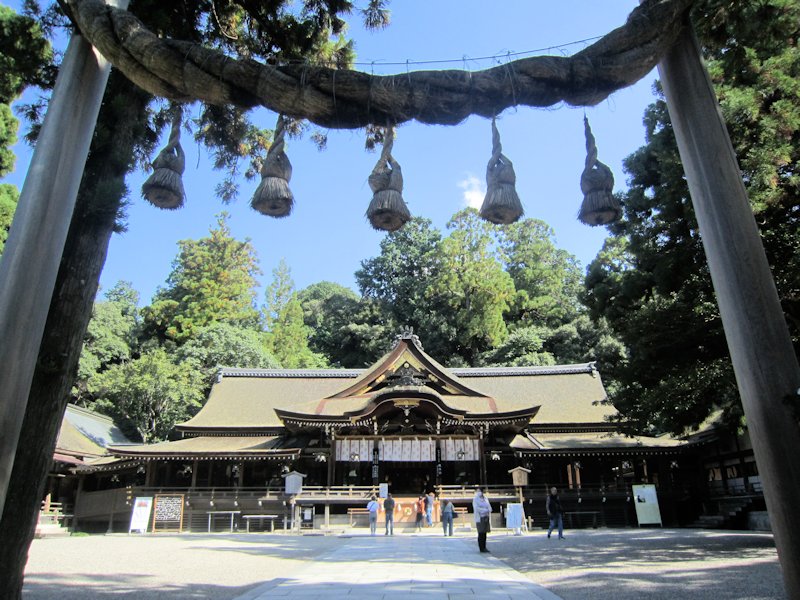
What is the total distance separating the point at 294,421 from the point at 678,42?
1606 centimetres

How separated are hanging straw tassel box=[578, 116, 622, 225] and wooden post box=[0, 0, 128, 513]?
3045mm

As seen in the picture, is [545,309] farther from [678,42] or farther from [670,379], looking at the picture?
[678,42]

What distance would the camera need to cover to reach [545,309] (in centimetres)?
3888

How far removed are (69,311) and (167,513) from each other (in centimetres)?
1536

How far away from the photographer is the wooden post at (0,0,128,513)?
8.53 ft

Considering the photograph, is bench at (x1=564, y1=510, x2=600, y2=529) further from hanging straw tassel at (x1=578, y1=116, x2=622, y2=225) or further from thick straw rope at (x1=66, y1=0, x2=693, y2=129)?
thick straw rope at (x1=66, y1=0, x2=693, y2=129)

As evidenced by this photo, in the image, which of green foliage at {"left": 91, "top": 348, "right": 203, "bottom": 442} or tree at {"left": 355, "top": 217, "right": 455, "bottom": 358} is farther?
tree at {"left": 355, "top": 217, "right": 455, "bottom": 358}

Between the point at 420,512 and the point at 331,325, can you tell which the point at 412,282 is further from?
the point at 420,512

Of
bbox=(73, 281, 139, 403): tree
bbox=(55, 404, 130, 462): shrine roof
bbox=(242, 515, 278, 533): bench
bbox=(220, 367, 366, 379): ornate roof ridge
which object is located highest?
bbox=(73, 281, 139, 403): tree

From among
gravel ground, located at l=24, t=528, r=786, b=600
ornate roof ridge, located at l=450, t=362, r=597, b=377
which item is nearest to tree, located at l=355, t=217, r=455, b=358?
ornate roof ridge, located at l=450, t=362, r=597, b=377

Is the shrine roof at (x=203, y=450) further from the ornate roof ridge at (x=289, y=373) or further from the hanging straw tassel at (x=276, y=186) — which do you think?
the hanging straw tassel at (x=276, y=186)

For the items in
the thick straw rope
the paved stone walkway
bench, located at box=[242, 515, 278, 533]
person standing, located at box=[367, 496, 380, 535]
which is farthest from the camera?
bench, located at box=[242, 515, 278, 533]

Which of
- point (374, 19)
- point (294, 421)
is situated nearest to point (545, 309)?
point (294, 421)

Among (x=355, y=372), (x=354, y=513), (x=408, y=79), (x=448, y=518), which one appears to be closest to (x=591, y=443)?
(x=448, y=518)
